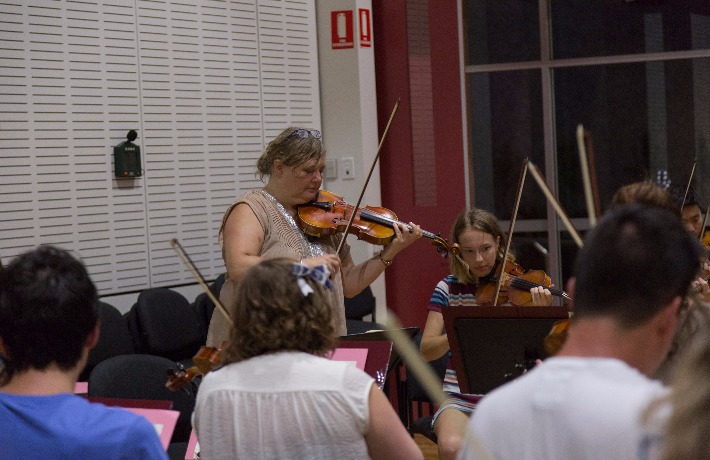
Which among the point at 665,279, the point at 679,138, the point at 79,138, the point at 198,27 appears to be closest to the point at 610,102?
the point at 679,138

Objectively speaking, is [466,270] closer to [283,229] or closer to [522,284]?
[522,284]

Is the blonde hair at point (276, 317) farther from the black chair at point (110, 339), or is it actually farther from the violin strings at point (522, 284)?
the black chair at point (110, 339)

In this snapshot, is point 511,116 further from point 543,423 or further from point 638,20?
point 543,423

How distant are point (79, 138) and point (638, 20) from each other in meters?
3.59

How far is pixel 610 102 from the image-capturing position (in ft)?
22.0

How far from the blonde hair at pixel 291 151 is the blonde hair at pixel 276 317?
1444mm

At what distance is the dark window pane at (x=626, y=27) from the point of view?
6.37 m

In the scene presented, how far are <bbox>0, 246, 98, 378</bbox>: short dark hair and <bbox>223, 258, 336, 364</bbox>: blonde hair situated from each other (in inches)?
16.4

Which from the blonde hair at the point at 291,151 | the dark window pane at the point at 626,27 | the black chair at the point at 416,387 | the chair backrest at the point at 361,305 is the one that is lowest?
the black chair at the point at 416,387

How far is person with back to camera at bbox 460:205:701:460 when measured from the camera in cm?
143

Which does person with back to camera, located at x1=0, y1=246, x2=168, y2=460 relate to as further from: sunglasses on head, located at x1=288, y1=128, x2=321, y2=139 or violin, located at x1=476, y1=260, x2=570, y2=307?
violin, located at x1=476, y1=260, x2=570, y2=307

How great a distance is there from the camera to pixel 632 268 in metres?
1.50

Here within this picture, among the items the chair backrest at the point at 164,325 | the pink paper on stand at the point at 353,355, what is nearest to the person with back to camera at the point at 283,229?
the pink paper on stand at the point at 353,355

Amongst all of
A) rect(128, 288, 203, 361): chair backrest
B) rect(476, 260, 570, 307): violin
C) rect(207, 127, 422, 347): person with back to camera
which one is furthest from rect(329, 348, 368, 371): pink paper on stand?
rect(128, 288, 203, 361): chair backrest
